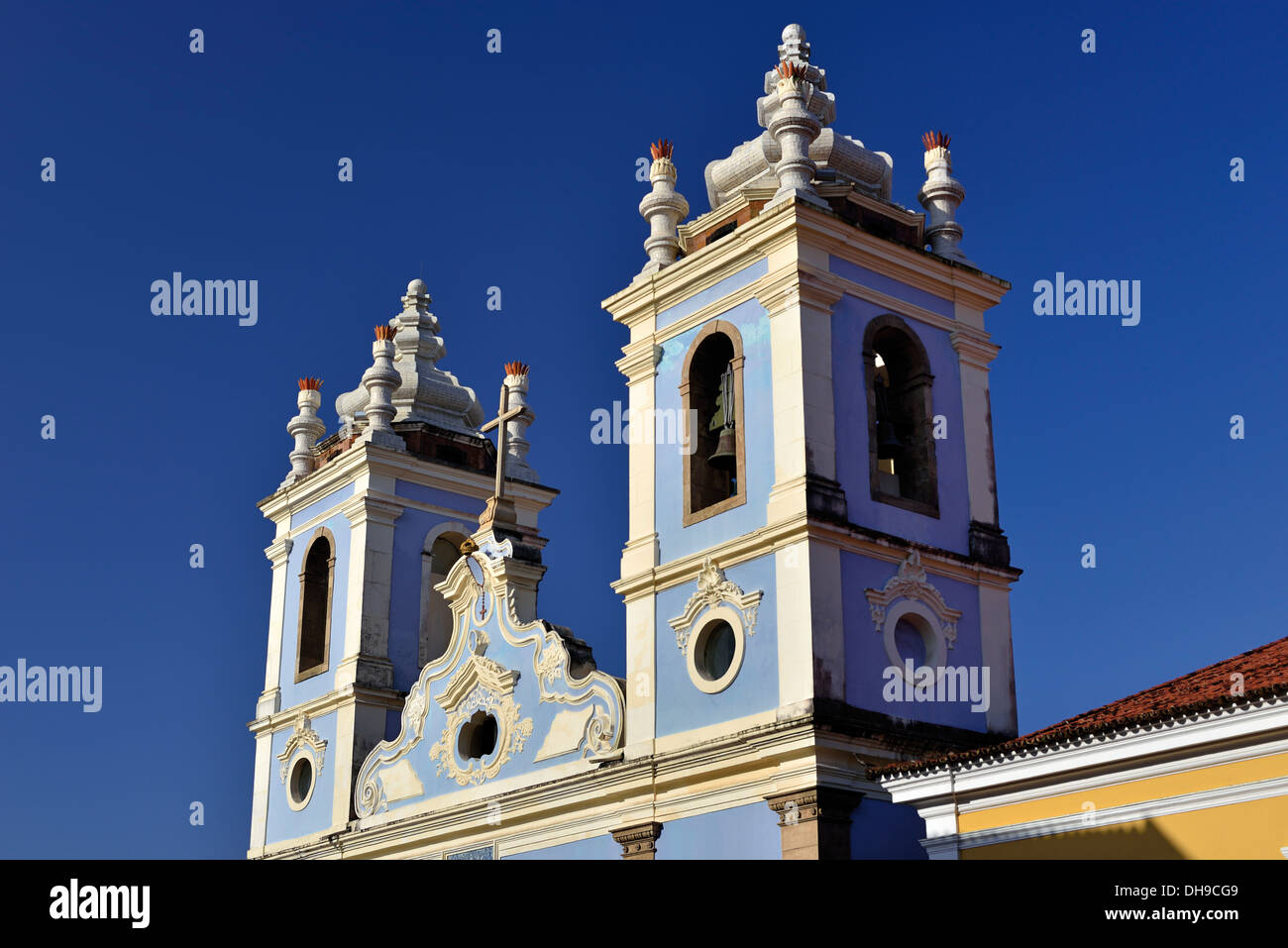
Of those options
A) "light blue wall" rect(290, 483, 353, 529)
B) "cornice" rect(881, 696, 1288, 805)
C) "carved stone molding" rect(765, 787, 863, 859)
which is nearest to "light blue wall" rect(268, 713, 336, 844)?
"light blue wall" rect(290, 483, 353, 529)

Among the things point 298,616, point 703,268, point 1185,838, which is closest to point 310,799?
point 298,616

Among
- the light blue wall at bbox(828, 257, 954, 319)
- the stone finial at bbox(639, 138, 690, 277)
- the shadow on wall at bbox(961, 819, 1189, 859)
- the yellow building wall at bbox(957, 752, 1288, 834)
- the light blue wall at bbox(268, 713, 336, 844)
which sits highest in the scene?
the stone finial at bbox(639, 138, 690, 277)

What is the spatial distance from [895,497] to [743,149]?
4.97 m

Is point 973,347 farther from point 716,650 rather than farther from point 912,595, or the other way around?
point 716,650

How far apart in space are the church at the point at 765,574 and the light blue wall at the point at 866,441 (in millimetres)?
32

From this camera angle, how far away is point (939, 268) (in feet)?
69.1

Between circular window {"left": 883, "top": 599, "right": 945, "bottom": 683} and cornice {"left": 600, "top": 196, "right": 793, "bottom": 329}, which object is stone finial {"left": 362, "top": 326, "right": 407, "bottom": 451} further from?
circular window {"left": 883, "top": 599, "right": 945, "bottom": 683}

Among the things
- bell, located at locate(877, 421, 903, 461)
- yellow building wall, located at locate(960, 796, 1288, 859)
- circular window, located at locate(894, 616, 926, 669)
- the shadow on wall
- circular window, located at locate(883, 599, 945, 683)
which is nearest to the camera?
yellow building wall, located at locate(960, 796, 1288, 859)

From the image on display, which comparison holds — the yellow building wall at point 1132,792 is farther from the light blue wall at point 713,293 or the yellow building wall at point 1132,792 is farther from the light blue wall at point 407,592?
the light blue wall at point 407,592

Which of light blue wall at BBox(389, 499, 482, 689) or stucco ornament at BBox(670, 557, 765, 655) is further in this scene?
light blue wall at BBox(389, 499, 482, 689)

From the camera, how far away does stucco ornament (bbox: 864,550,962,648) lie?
18938 mm

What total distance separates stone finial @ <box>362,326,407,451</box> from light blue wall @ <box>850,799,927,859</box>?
11.6 metres

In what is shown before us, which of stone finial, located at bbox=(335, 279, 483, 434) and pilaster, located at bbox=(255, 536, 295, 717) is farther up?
stone finial, located at bbox=(335, 279, 483, 434)
